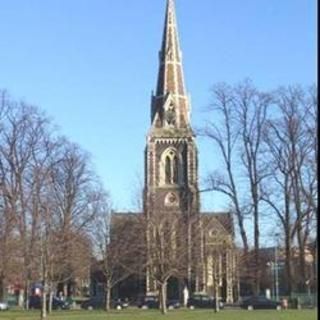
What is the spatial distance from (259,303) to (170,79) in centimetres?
5795

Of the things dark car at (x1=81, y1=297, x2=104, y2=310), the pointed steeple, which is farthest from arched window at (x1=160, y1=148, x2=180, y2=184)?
dark car at (x1=81, y1=297, x2=104, y2=310)

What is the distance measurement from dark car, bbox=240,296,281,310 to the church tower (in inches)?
1327

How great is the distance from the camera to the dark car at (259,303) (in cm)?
7406

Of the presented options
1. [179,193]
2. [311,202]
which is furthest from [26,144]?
[179,193]

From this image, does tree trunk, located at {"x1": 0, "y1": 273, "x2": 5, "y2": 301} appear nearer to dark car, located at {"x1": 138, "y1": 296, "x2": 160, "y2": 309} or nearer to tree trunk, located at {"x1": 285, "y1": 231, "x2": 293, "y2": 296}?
dark car, located at {"x1": 138, "y1": 296, "x2": 160, "y2": 309}

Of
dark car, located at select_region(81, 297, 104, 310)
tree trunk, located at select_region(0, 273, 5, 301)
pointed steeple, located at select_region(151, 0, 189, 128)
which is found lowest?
dark car, located at select_region(81, 297, 104, 310)

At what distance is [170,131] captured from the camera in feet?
397

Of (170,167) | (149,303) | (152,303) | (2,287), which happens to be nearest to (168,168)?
(170,167)

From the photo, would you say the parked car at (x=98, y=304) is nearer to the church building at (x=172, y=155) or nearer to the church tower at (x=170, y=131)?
the church building at (x=172, y=155)

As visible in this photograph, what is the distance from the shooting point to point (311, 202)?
219 ft

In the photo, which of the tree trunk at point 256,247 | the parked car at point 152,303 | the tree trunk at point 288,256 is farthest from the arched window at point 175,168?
the tree trunk at point 288,256

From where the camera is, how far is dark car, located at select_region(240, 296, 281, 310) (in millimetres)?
74062

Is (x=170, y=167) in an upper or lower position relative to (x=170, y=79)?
lower

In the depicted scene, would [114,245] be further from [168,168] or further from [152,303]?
[168,168]
